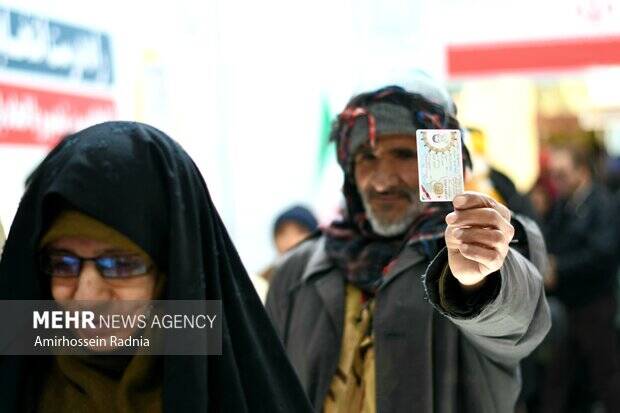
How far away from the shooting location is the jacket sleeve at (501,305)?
6.13ft

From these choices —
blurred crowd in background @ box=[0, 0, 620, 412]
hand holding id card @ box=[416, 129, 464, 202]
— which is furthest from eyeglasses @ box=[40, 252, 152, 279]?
blurred crowd in background @ box=[0, 0, 620, 412]

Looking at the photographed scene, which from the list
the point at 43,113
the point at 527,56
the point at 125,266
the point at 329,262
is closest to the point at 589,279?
the point at 527,56

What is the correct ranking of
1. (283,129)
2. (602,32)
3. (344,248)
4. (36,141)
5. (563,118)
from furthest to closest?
(563,118)
(283,129)
(602,32)
(36,141)
(344,248)

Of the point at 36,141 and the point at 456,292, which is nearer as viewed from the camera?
the point at 456,292

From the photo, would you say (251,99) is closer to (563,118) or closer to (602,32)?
(602,32)

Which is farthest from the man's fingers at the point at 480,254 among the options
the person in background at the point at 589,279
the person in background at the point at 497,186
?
the person in background at the point at 589,279

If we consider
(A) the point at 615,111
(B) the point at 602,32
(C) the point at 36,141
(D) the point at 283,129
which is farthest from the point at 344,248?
(A) the point at 615,111

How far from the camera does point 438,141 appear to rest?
176 cm

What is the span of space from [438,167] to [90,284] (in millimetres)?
615

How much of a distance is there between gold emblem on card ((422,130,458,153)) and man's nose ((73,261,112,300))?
1.94 ft

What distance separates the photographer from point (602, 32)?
14.6 feet

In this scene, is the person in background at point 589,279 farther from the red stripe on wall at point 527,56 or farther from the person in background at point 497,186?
the person in background at point 497,186

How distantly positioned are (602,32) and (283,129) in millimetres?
1912

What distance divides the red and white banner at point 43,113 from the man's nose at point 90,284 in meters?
2.30
